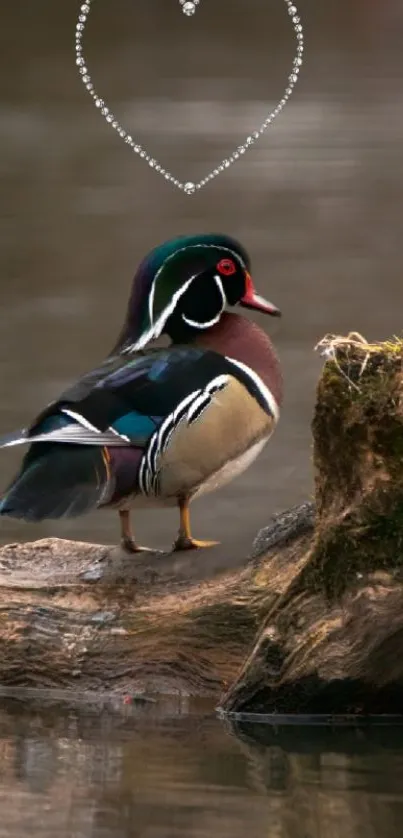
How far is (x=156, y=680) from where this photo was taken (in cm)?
267

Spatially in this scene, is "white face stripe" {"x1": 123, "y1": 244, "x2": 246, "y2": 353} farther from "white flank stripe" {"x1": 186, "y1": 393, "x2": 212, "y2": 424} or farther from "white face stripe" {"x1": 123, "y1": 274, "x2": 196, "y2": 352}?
"white flank stripe" {"x1": 186, "y1": 393, "x2": 212, "y2": 424}

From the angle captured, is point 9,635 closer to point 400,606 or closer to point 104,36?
point 400,606

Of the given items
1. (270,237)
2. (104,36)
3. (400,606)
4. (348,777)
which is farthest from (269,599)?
(104,36)

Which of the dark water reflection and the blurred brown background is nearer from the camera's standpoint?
the dark water reflection

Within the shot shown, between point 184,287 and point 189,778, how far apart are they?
3.61 feet

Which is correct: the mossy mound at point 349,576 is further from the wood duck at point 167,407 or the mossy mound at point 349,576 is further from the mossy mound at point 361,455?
the wood duck at point 167,407

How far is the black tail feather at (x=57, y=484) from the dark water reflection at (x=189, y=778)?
1.10 ft

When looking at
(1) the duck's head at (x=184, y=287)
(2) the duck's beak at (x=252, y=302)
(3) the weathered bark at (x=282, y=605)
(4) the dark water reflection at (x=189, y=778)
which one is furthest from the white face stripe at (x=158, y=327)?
(4) the dark water reflection at (x=189, y=778)

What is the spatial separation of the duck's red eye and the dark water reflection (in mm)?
832

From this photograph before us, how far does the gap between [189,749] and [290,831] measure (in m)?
0.44

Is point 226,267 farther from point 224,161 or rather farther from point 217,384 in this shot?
point 224,161

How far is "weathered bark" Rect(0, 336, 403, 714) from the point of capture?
2.42 m

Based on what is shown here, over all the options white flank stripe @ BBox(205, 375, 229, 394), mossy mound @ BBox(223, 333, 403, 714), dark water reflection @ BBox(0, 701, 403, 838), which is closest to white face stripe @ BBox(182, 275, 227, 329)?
white flank stripe @ BBox(205, 375, 229, 394)

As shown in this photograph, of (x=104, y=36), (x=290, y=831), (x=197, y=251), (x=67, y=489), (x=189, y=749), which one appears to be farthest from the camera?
(x=104, y=36)
